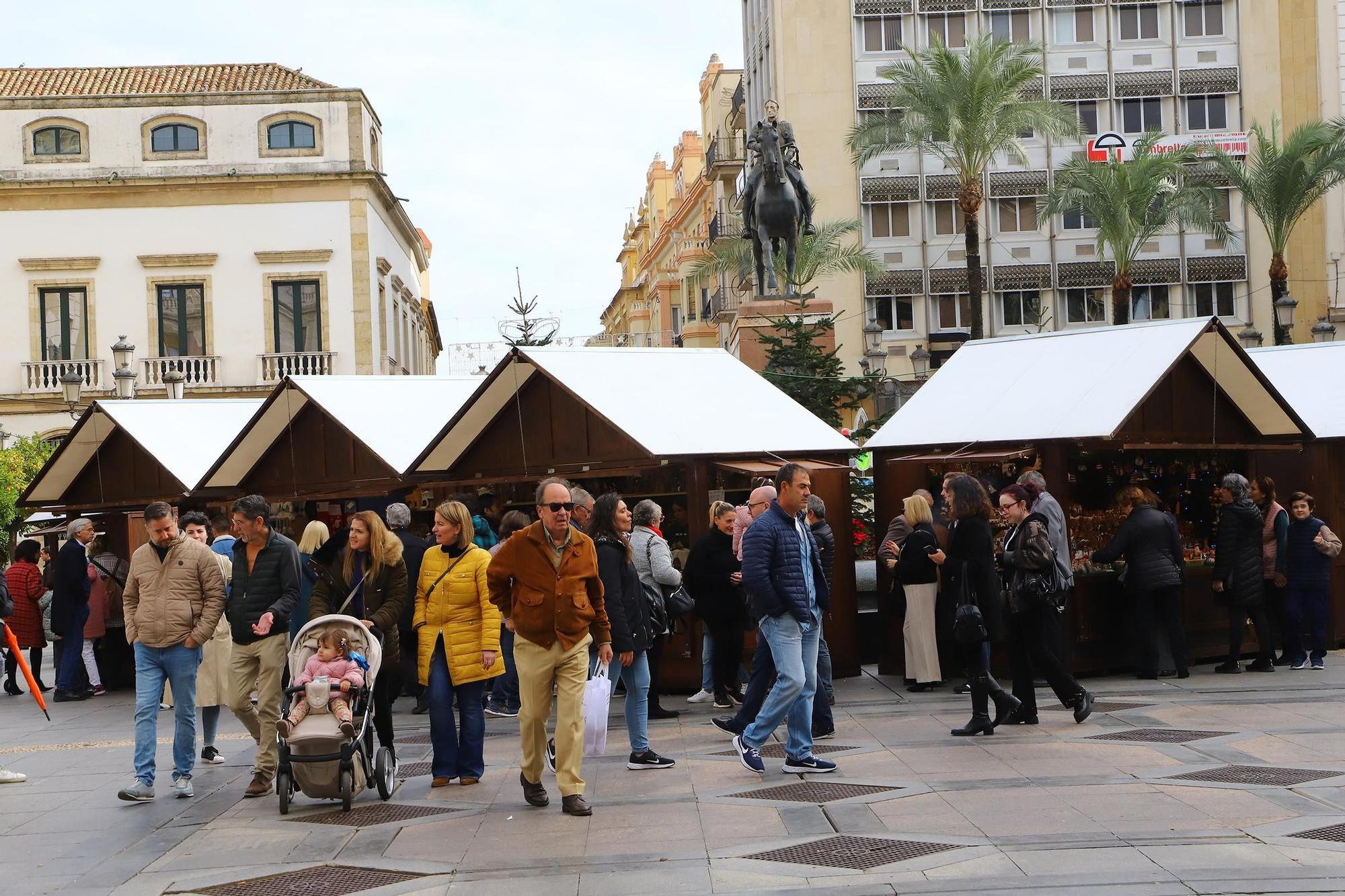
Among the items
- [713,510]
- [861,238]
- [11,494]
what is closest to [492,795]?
[713,510]

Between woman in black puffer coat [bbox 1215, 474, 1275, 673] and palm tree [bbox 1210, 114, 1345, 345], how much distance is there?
26.6 meters

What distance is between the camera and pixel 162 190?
149 feet

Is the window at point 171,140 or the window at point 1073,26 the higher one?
the window at point 1073,26

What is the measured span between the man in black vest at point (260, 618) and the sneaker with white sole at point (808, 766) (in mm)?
3234

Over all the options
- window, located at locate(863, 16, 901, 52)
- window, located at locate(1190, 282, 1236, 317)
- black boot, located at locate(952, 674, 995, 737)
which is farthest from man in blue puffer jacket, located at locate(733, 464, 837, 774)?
window, located at locate(1190, 282, 1236, 317)

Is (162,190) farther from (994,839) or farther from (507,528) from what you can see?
(994,839)

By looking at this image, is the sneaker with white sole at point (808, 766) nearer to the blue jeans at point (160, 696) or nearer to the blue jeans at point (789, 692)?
the blue jeans at point (789, 692)

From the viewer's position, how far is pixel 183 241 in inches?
1797

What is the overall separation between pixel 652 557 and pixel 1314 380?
881 cm

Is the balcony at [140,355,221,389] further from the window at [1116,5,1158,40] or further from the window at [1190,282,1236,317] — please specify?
the window at [1190,282,1236,317]

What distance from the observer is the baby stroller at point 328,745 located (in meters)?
9.07

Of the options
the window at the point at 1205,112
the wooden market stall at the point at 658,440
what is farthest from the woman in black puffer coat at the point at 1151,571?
the window at the point at 1205,112

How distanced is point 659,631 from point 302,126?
123 feet

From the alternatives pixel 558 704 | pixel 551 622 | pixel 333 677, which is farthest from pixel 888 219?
pixel 558 704
